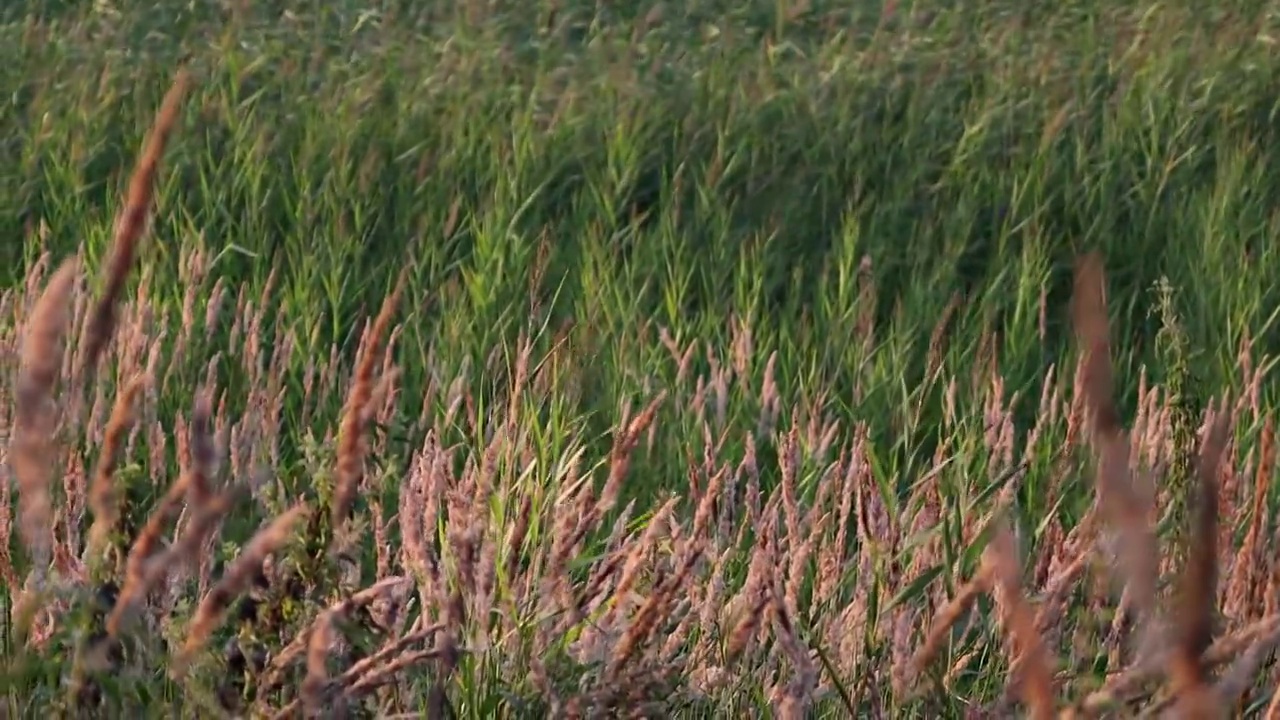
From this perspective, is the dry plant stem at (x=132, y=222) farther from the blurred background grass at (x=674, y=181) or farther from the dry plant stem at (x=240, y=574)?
the blurred background grass at (x=674, y=181)

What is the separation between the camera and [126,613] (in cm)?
91

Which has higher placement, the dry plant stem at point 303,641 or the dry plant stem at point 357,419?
the dry plant stem at point 357,419

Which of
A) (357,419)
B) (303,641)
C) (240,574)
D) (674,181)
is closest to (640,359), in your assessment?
(674,181)

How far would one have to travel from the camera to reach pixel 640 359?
309 centimetres

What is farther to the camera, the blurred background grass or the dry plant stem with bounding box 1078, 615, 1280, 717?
the blurred background grass

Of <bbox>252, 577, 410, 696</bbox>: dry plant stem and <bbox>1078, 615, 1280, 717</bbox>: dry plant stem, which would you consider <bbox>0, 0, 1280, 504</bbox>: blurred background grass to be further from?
<bbox>1078, 615, 1280, 717</bbox>: dry plant stem

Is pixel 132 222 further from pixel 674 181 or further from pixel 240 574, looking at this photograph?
pixel 674 181

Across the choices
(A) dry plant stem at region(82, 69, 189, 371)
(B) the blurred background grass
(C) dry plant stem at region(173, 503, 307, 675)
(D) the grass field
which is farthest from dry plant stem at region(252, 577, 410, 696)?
(B) the blurred background grass

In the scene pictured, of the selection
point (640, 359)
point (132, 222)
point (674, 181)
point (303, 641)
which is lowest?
point (640, 359)

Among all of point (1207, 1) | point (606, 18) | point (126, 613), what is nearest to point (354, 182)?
point (606, 18)

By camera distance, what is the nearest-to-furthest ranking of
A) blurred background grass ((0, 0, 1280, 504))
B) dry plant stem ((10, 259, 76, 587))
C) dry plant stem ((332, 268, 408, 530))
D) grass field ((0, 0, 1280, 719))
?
dry plant stem ((10, 259, 76, 587)), dry plant stem ((332, 268, 408, 530)), grass field ((0, 0, 1280, 719)), blurred background grass ((0, 0, 1280, 504))

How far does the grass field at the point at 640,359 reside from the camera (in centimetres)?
132

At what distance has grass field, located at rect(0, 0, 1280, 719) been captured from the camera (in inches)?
52.0

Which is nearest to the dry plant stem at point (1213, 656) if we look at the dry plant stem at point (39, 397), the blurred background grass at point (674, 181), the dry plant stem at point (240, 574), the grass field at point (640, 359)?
the grass field at point (640, 359)
